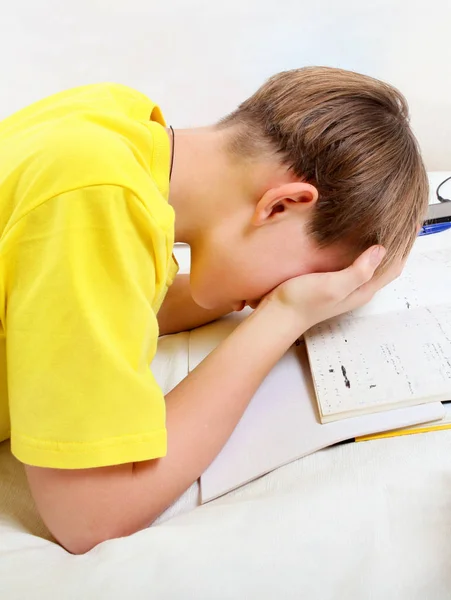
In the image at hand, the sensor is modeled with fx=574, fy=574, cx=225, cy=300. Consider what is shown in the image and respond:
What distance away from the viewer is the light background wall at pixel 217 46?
51.6 inches

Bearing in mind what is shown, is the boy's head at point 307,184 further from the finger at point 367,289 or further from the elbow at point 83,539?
the elbow at point 83,539

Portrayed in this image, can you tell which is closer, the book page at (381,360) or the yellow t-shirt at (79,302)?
the yellow t-shirt at (79,302)

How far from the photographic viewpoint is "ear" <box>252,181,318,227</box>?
676mm

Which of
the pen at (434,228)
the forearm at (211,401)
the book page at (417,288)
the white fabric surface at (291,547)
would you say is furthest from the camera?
the pen at (434,228)

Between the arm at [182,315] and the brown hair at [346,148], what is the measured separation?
0.89 ft

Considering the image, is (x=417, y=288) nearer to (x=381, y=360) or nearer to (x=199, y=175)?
(x=381, y=360)

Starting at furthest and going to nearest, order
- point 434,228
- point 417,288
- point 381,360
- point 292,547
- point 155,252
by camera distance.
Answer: point 434,228 → point 417,288 → point 381,360 → point 155,252 → point 292,547

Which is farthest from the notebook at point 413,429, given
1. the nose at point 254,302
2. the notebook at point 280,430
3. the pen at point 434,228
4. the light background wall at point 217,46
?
the light background wall at point 217,46

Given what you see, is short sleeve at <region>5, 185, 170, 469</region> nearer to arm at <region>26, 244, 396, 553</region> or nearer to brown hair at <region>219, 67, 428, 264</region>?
arm at <region>26, 244, 396, 553</region>

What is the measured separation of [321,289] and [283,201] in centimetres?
13

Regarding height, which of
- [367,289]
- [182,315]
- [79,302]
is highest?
[79,302]

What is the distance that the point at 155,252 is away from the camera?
1.97 feet

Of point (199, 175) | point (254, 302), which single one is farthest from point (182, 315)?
point (199, 175)

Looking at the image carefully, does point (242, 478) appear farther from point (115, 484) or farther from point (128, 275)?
point (128, 275)
